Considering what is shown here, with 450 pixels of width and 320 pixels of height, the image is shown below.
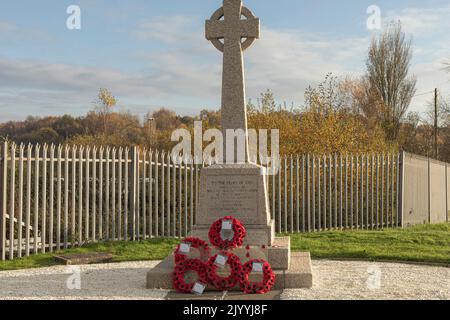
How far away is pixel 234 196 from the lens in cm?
801

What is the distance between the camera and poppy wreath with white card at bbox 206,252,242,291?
6938mm

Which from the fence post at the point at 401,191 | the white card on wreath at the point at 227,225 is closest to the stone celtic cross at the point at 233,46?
the white card on wreath at the point at 227,225

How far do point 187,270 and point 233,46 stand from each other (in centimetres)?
348

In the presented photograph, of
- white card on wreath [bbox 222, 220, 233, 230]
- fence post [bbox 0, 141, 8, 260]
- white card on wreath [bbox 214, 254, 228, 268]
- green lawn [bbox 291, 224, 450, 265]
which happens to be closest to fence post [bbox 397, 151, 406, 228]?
green lawn [bbox 291, 224, 450, 265]

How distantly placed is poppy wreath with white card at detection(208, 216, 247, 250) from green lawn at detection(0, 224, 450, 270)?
2.96 m

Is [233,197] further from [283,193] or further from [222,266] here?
[283,193]

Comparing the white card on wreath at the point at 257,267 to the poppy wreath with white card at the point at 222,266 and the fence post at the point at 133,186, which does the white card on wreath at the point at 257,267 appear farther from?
the fence post at the point at 133,186

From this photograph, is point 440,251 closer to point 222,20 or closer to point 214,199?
point 214,199

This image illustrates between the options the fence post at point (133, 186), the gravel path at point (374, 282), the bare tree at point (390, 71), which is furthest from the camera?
Result: the bare tree at point (390, 71)

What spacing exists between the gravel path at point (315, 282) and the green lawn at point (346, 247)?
0.60m

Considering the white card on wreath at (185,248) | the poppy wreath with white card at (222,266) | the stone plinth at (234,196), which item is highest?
the stone plinth at (234,196)

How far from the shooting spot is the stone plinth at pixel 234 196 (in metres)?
A: 7.97

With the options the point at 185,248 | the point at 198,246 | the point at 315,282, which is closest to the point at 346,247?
the point at 315,282
